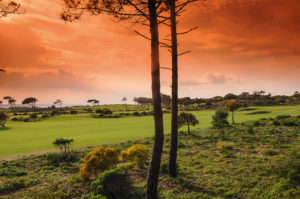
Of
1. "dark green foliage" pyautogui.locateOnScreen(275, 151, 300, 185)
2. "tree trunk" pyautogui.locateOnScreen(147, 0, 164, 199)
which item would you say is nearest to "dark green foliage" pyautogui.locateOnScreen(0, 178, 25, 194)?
"tree trunk" pyautogui.locateOnScreen(147, 0, 164, 199)

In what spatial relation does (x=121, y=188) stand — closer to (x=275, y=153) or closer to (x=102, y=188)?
(x=102, y=188)

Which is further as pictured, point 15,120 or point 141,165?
point 15,120

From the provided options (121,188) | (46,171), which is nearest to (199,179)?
(121,188)

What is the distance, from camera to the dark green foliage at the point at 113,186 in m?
9.36

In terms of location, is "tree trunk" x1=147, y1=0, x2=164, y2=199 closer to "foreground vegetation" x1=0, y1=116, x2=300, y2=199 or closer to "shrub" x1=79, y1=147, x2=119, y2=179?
"foreground vegetation" x1=0, y1=116, x2=300, y2=199

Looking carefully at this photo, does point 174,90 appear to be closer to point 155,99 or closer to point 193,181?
point 155,99

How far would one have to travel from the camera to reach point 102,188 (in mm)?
9469

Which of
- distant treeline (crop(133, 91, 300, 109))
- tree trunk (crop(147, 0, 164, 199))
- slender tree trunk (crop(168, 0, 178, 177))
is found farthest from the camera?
distant treeline (crop(133, 91, 300, 109))

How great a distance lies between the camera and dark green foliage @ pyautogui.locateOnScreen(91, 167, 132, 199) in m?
9.36

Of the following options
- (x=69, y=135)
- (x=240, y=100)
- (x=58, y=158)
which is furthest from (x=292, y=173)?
(x=240, y=100)

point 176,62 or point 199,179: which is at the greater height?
point 176,62

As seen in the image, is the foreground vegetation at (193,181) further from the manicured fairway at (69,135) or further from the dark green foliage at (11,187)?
the manicured fairway at (69,135)

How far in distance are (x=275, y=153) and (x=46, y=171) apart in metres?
21.2

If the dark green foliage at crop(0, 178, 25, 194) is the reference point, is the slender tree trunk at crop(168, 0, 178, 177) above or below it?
above
